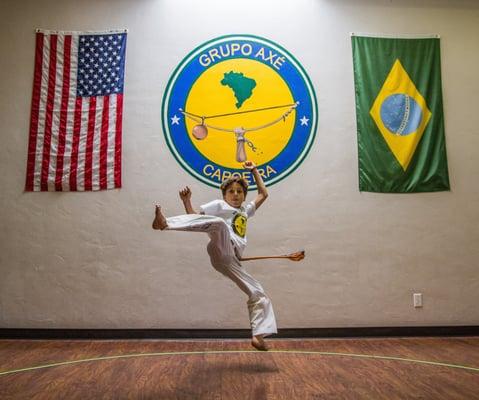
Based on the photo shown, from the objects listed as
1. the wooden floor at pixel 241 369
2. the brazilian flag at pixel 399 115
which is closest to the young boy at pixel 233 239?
the wooden floor at pixel 241 369

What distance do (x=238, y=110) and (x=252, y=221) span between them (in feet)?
4.06

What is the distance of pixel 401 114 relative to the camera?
16.6 ft

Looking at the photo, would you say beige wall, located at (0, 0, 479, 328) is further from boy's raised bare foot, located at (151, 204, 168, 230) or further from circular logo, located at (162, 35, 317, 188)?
boy's raised bare foot, located at (151, 204, 168, 230)

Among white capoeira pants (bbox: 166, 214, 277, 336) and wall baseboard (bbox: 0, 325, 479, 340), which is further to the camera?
wall baseboard (bbox: 0, 325, 479, 340)

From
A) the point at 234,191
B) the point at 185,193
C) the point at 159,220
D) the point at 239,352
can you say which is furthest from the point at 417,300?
the point at 159,220

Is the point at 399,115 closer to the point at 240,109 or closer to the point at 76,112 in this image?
the point at 240,109

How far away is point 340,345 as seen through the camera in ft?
14.2

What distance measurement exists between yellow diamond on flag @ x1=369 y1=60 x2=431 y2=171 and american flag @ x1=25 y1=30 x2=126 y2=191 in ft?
9.53

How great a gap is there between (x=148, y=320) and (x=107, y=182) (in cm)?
153

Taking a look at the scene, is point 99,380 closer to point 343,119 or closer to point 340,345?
point 340,345

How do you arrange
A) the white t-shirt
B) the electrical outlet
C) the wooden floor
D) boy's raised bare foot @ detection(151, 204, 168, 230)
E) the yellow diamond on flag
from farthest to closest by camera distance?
the yellow diamond on flag < the electrical outlet < the white t-shirt < boy's raised bare foot @ detection(151, 204, 168, 230) < the wooden floor

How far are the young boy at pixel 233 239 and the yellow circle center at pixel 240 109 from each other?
48.3 inches

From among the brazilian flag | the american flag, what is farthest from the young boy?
the brazilian flag

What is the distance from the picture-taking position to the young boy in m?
3.23
